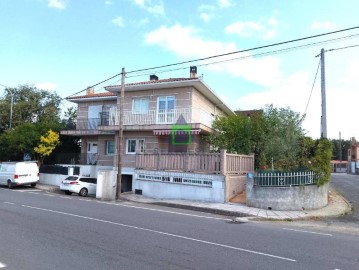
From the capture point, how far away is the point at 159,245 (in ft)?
25.8

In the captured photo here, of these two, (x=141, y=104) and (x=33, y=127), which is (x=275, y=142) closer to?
(x=141, y=104)

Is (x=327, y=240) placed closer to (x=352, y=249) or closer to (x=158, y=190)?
(x=352, y=249)

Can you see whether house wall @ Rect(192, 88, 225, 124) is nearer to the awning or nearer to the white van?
the awning

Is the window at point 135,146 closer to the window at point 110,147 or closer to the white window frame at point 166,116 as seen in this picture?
the window at point 110,147

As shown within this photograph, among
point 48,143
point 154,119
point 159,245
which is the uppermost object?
point 154,119

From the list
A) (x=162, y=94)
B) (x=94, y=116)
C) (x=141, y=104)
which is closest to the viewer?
(x=162, y=94)

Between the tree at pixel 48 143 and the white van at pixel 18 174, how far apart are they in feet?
7.68

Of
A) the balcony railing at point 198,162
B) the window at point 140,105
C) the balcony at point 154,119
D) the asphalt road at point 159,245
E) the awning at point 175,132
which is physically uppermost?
the window at point 140,105

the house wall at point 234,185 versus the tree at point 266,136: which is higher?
the tree at point 266,136

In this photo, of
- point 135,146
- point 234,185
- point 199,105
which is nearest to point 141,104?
point 135,146

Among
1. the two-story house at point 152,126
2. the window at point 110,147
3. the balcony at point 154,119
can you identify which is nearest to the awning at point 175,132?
the two-story house at point 152,126

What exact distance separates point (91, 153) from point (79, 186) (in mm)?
7217

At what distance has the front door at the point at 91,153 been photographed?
A: 2858 centimetres

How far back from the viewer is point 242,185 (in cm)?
1930
